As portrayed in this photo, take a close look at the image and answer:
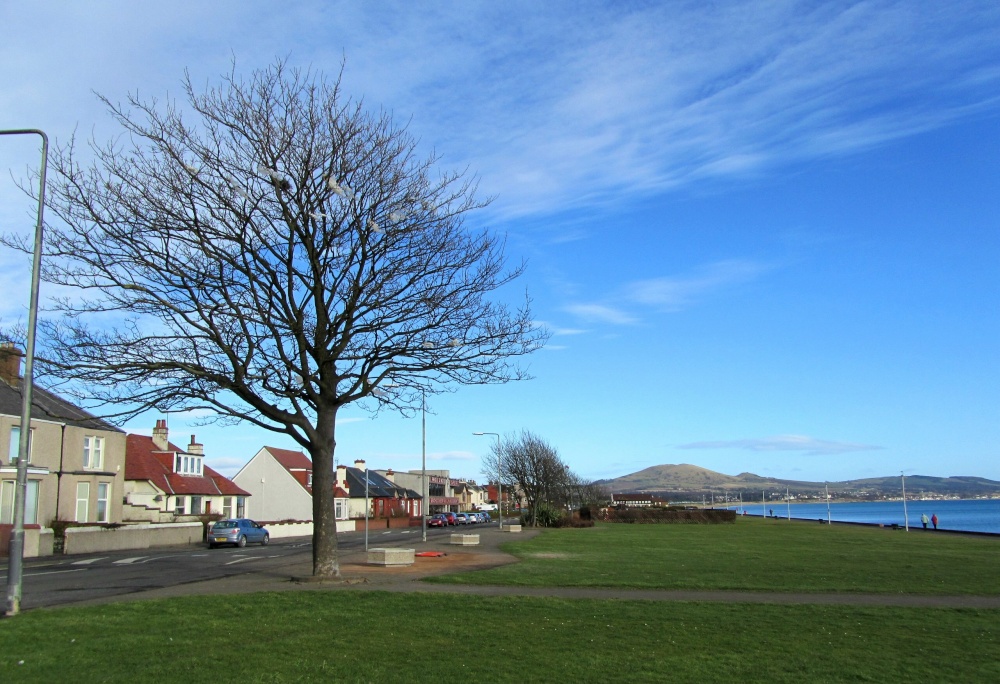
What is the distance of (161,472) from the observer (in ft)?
174

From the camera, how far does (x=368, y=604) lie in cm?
1427

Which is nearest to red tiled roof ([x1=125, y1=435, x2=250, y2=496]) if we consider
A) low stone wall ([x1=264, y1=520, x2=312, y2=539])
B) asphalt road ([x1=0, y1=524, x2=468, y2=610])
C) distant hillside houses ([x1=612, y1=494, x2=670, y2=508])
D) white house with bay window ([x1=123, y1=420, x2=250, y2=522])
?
white house with bay window ([x1=123, y1=420, x2=250, y2=522])

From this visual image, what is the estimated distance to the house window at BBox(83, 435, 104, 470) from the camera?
1572 inches

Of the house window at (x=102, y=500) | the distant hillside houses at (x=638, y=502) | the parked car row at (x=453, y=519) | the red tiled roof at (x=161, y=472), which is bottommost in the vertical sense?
the parked car row at (x=453, y=519)

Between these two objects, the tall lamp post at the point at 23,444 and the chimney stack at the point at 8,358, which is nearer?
the tall lamp post at the point at 23,444

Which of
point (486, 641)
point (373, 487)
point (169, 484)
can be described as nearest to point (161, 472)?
point (169, 484)

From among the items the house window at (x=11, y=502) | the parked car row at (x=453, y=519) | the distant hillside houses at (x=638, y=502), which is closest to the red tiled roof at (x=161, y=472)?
the house window at (x=11, y=502)

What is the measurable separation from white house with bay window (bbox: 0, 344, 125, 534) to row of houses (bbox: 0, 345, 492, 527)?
43 mm

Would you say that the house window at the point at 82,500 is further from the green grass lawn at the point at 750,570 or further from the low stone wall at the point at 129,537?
the green grass lawn at the point at 750,570

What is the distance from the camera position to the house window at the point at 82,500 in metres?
38.6

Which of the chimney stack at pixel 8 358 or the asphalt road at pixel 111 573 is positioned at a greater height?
the chimney stack at pixel 8 358

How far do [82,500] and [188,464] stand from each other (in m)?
18.8

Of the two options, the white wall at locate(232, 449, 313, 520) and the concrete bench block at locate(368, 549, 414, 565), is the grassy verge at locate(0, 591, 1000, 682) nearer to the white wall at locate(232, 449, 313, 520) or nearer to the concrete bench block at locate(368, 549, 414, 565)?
the concrete bench block at locate(368, 549, 414, 565)

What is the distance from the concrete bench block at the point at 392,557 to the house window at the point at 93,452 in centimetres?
2272
